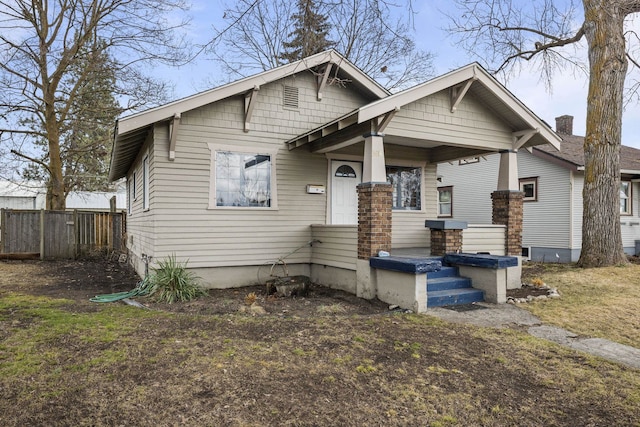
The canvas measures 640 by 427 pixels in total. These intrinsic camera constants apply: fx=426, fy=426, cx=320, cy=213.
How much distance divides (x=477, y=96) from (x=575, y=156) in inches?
377

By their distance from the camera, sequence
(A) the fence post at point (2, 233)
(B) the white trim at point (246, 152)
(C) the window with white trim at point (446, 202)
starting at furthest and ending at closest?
(C) the window with white trim at point (446, 202)
(A) the fence post at point (2, 233)
(B) the white trim at point (246, 152)

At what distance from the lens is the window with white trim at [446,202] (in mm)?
19656

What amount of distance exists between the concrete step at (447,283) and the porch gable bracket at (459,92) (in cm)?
314

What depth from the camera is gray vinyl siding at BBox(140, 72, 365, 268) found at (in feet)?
26.3

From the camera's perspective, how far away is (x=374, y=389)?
3.59 m

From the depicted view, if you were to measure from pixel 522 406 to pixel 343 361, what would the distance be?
161cm

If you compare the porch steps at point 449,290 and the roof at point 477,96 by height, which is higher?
the roof at point 477,96

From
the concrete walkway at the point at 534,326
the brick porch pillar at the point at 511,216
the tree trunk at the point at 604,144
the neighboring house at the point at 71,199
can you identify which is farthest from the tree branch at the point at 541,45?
the neighboring house at the point at 71,199

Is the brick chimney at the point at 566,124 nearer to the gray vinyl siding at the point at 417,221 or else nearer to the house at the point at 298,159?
the gray vinyl siding at the point at 417,221

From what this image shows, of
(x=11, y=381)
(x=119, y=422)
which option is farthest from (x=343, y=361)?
(x=11, y=381)

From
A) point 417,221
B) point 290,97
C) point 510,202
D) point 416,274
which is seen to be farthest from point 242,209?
point 510,202

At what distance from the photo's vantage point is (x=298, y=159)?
920 centimetres

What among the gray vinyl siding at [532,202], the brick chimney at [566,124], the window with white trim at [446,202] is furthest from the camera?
the brick chimney at [566,124]

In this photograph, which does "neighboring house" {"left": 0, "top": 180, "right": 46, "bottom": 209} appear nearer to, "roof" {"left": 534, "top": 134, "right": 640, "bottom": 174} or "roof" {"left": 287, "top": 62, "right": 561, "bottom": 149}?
"roof" {"left": 287, "top": 62, "right": 561, "bottom": 149}
